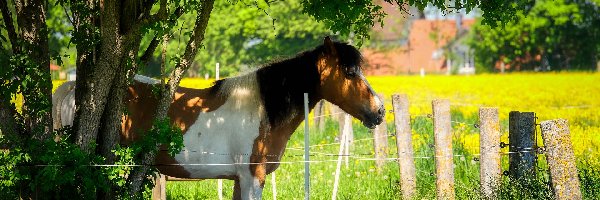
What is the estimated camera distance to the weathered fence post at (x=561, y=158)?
270 inches

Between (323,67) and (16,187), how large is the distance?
2627mm

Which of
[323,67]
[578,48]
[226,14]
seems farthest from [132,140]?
[578,48]

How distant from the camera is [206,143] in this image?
770 centimetres

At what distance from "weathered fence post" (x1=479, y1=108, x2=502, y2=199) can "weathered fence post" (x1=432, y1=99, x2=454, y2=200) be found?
0.51 metres

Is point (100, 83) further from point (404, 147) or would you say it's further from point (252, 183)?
point (404, 147)

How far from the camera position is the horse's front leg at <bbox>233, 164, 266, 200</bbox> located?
760cm

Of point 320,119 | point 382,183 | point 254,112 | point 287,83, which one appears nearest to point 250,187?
point 254,112

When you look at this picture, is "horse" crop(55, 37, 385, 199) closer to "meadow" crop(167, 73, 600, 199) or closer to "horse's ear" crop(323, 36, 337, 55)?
"horse's ear" crop(323, 36, 337, 55)

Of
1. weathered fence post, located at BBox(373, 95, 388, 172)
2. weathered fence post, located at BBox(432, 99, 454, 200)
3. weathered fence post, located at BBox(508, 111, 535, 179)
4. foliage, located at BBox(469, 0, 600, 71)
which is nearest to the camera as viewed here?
weathered fence post, located at BBox(508, 111, 535, 179)

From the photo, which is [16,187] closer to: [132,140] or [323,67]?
[132,140]

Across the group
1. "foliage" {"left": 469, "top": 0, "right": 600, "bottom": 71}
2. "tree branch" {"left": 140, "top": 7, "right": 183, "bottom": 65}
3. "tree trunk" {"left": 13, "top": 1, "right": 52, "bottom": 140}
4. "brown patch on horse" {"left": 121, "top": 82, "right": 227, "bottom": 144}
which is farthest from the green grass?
"foliage" {"left": 469, "top": 0, "right": 600, "bottom": 71}

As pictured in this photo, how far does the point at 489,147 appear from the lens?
8453 mm

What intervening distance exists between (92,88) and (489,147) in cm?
359

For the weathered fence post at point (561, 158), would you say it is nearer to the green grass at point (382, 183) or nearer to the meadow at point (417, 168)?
the meadow at point (417, 168)
